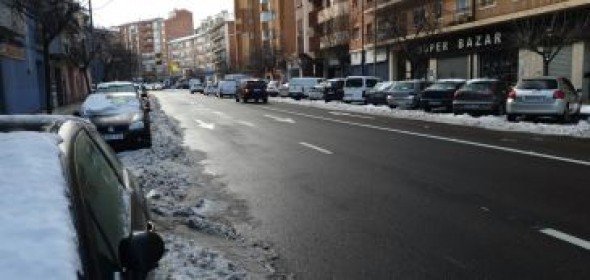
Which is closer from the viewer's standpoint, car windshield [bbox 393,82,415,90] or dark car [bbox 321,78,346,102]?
car windshield [bbox 393,82,415,90]

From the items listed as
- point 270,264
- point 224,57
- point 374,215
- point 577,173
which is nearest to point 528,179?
point 577,173

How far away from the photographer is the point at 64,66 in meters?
53.8

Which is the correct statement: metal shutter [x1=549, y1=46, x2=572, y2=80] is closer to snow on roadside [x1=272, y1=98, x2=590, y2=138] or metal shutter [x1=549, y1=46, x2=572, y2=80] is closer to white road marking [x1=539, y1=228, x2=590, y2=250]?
snow on roadside [x1=272, y1=98, x2=590, y2=138]

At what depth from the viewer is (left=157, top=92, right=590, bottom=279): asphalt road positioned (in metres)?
5.80

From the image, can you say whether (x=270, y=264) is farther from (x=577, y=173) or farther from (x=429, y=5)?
(x=429, y=5)

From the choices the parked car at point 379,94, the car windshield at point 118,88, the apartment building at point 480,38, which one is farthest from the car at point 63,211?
the parked car at point 379,94

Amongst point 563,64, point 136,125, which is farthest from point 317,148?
point 563,64

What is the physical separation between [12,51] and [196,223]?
27.4 metres

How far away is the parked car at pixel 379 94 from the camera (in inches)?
1335

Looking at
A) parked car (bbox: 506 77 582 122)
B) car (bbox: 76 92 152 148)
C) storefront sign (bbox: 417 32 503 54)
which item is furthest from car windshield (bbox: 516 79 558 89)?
storefront sign (bbox: 417 32 503 54)

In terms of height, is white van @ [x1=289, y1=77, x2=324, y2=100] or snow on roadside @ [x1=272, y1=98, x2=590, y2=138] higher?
white van @ [x1=289, y1=77, x2=324, y2=100]

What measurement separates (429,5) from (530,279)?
39.1 meters

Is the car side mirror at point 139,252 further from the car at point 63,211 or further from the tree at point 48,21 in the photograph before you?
the tree at point 48,21

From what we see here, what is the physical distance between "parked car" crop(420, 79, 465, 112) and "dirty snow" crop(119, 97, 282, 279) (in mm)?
15807
